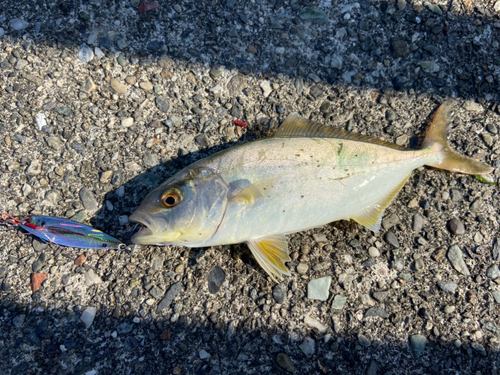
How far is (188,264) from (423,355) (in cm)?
181

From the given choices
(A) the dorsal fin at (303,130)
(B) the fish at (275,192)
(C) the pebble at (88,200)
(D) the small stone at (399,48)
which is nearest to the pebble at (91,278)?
(C) the pebble at (88,200)

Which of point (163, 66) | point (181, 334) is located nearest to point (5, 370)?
point (181, 334)

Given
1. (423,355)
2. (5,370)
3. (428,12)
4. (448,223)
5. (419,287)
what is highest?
(428,12)

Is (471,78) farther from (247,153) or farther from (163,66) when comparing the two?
(163,66)

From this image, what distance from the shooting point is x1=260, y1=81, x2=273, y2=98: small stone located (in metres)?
3.13

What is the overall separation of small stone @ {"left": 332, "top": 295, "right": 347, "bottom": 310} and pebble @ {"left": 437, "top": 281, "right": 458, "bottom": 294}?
738 mm

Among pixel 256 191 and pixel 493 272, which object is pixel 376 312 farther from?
pixel 256 191

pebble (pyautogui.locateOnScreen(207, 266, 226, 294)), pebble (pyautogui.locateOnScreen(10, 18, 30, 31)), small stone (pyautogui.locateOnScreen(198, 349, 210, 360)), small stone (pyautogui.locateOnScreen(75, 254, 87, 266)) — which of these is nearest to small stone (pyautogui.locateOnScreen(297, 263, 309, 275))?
pebble (pyautogui.locateOnScreen(207, 266, 226, 294))

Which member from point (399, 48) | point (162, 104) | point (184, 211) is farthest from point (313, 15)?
point (184, 211)

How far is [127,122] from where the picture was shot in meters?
3.06

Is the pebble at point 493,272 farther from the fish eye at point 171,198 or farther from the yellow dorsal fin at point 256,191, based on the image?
the fish eye at point 171,198

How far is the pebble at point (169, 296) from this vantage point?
2670 mm

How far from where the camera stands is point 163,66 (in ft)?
10.4

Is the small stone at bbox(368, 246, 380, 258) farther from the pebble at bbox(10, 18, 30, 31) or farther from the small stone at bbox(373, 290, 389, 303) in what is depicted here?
the pebble at bbox(10, 18, 30, 31)
